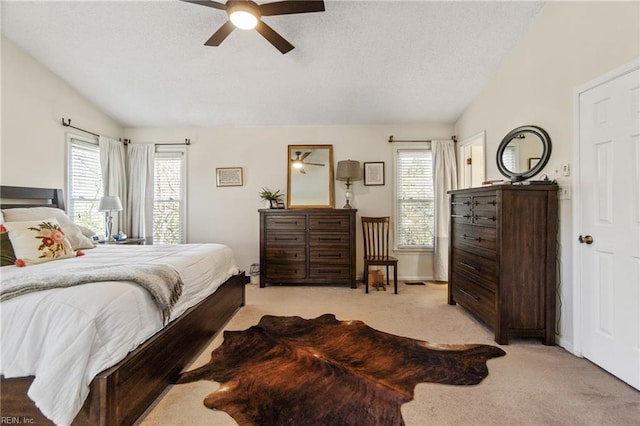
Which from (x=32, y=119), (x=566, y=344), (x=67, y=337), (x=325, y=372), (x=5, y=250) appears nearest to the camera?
(x=67, y=337)

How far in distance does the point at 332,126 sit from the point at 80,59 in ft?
10.6

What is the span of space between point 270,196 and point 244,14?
255 centimetres

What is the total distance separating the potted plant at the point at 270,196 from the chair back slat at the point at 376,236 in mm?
1394

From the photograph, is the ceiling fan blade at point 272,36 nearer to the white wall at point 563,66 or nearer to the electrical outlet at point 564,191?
the white wall at point 563,66

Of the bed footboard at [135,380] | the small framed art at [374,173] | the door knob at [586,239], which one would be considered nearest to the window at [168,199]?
the bed footboard at [135,380]

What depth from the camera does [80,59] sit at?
122 inches

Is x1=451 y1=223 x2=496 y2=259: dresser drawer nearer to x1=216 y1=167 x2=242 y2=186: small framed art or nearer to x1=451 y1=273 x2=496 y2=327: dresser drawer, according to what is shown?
x1=451 y1=273 x2=496 y2=327: dresser drawer

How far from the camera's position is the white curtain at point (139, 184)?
4.42 metres

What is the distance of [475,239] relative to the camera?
2.79 meters

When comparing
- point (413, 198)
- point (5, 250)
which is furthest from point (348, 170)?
point (5, 250)

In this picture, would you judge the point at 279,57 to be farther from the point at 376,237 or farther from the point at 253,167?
the point at 376,237

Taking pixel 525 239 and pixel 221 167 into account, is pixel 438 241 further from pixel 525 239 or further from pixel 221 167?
pixel 221 167

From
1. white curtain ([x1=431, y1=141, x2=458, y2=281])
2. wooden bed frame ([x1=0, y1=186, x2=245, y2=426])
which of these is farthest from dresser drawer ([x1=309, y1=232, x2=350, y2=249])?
wooden bed frame ([x1=0, y1=186, x2=245, y2=426])

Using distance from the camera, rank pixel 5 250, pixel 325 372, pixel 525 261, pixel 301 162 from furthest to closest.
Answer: pixel 301 162, pixel 525 261, pixel 5 250, pixel 325 372
